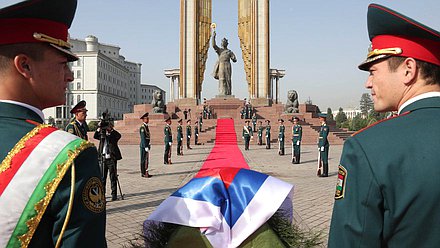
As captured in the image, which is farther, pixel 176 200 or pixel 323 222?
pixel 323 222

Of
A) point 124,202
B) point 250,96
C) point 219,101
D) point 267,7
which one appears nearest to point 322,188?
point 124,202

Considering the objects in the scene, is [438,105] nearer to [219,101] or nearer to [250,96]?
[219,101]

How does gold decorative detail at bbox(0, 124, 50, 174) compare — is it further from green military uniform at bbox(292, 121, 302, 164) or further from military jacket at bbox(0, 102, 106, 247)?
green military uniform at bbox(292, 121, 302, 164)

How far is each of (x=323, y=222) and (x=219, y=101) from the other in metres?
27.2

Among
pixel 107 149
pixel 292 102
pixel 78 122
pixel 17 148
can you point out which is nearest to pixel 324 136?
pixel 107 149

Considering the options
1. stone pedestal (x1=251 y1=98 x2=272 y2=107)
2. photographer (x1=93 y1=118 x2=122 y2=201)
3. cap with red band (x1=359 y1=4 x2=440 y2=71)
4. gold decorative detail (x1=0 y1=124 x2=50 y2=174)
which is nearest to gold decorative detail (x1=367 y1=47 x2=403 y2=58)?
cap with red band (x1=359 y1=4 x2=440 y2=71)

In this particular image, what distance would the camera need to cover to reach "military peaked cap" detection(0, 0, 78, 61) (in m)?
1.28

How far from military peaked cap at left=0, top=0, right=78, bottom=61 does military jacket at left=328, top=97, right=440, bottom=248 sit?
50.7 inches

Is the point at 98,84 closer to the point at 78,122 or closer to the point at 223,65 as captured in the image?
the point at 223,65

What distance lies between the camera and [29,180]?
1.20 m

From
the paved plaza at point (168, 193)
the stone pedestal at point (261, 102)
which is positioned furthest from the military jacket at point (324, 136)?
the stone pedestal at point (261, 102)

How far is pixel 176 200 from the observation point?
1850 mm

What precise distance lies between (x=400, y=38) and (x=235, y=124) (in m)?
25.4

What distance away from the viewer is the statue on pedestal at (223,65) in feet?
105
